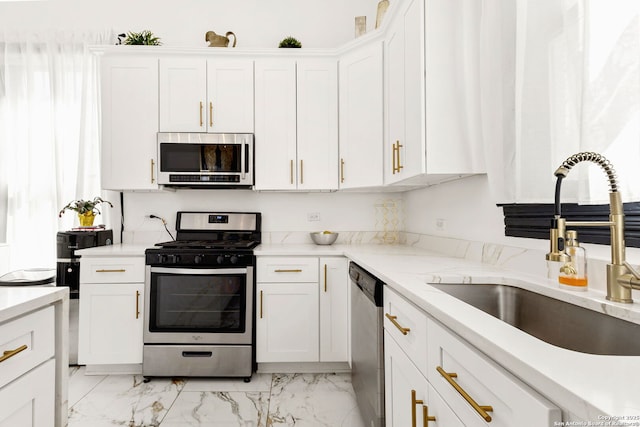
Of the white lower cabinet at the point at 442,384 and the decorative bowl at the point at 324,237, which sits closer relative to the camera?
the white lower cabinet at the point at 442,384

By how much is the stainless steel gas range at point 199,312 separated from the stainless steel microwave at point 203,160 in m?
0.58

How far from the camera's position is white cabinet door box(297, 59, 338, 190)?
2.74m

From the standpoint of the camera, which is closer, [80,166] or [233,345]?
[233,345]

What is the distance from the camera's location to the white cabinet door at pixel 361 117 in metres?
2.53

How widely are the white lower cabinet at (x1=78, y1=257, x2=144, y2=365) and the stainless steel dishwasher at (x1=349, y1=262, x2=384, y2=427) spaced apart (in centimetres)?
152

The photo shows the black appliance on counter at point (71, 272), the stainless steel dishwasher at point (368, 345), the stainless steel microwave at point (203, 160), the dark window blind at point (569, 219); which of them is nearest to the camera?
the dark window blind at point (569, 219)

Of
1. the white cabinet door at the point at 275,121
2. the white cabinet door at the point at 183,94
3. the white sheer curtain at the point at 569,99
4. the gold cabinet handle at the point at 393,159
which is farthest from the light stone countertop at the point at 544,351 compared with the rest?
the white cabinet door at the point at 183,94

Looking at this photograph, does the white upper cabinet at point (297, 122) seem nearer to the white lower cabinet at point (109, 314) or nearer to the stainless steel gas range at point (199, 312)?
the stainless steel gas range at point (199, 312)

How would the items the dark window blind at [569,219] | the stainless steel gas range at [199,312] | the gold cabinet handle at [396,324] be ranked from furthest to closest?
the stainless steel gas range at [199,312], the gold cabinet handle at [396,324], the dark window blind at [569,219]

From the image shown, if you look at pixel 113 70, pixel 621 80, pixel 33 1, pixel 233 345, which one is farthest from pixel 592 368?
pixel 33 1

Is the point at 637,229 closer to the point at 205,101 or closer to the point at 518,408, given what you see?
the point at 518,408

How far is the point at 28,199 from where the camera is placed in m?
3.02

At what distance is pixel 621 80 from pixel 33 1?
4.36m

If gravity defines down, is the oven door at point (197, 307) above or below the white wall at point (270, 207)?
below
